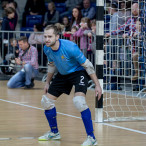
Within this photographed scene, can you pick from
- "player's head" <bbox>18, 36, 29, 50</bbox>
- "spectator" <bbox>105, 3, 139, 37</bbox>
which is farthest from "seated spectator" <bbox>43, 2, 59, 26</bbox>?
"spectator" <bbox>105, 3, 139, 37</bbox>

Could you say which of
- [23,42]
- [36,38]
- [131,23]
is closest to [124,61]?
[131,23]

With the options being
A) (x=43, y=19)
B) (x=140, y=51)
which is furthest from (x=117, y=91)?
(x=43, y=19)

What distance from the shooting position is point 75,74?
663 centimetres

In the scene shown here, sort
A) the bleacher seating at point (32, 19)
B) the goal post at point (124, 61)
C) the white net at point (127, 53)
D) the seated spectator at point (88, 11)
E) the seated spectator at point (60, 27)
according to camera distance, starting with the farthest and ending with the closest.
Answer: the bleacher seating at point (32, 19) → the seated spectator at point (88, 11) → the seated spectator at point (60, 27) → the white net at point (127, 53) → the goal post at point (124, 61)

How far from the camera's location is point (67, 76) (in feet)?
22.0

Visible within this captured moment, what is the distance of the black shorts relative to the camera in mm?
6547

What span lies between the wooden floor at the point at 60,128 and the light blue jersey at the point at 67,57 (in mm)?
916

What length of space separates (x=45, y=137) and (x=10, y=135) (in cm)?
57

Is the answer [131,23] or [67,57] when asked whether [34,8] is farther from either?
[67,57]

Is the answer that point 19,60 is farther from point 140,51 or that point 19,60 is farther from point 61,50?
point 61,50

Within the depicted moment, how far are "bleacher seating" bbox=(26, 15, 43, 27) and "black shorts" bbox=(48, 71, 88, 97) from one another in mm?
13321

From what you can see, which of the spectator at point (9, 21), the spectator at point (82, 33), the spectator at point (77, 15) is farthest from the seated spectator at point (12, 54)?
the spectator at point (82, 33)

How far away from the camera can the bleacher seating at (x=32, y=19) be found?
1997cm

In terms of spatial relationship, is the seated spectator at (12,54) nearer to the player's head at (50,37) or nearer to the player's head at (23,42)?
the player's head at (23,42)
